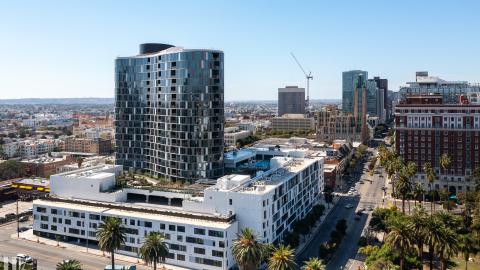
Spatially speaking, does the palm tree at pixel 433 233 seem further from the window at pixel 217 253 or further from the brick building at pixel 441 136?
the brick building at pixel 441 136

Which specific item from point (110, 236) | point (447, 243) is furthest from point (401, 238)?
point (110, 236)

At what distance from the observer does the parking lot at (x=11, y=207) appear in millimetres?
128163

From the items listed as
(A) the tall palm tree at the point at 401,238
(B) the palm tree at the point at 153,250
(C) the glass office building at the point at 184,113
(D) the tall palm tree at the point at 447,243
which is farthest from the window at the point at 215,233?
(C) the glass office building at the point at 184,113

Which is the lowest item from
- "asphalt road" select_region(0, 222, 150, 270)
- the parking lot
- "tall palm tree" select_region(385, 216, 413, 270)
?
"asphalt road" select_region(0, 222, 150, 270)

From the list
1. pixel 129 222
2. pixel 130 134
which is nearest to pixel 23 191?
pixel 130 134

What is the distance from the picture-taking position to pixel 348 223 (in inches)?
4624

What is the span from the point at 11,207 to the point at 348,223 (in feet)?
319

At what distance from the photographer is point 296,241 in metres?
92.9

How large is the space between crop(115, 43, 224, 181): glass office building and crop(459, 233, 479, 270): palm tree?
6654 cm

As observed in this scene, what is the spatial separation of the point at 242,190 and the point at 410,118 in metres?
85.0

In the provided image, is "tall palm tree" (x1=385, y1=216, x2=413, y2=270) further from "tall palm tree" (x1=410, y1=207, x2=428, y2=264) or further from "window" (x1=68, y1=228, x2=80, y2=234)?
"window" (x1=68, y1=228, x2=80, y2=234)

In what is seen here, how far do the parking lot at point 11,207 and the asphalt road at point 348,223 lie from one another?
83.3 meters

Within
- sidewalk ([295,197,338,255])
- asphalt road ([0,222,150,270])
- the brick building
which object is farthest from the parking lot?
the brick building

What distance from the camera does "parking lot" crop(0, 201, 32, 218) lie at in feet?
420
